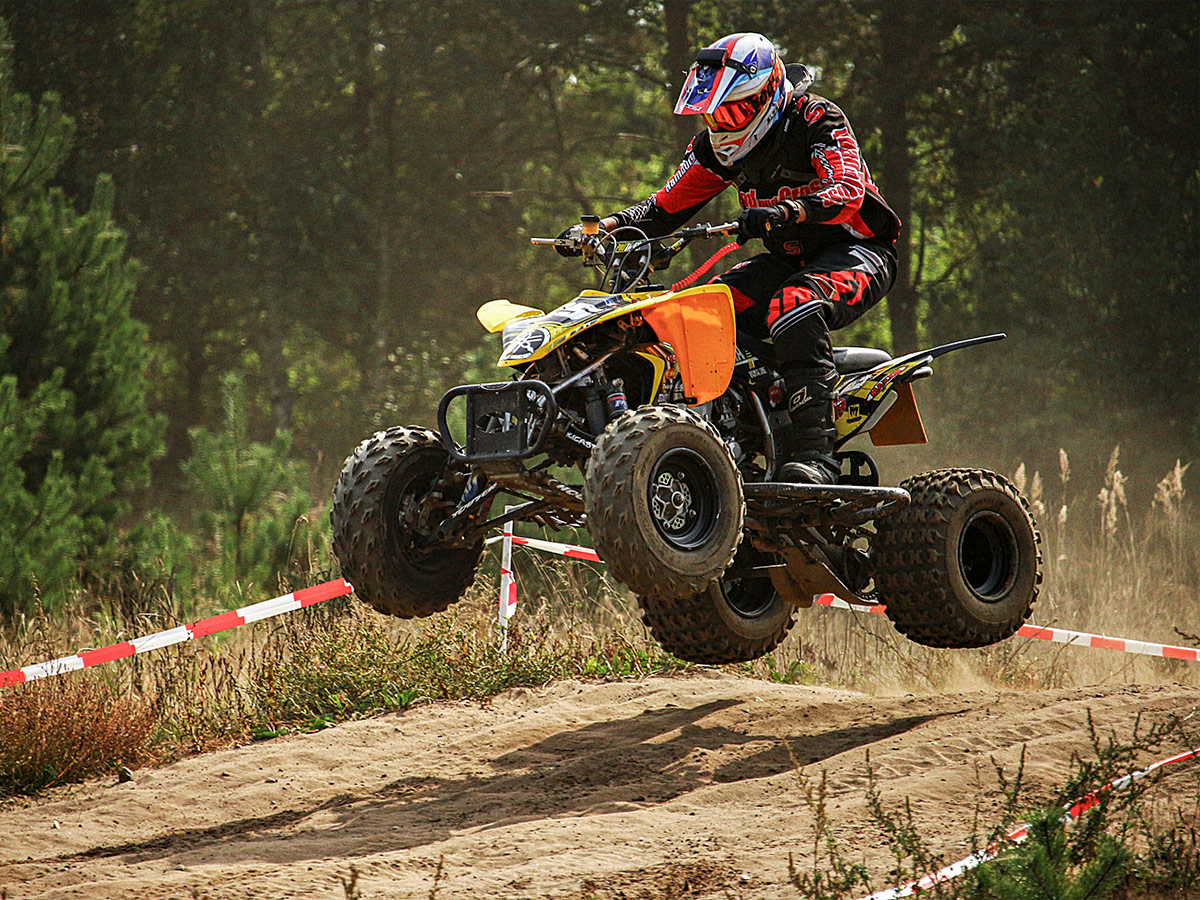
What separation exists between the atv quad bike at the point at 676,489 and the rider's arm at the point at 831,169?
0.60 meters

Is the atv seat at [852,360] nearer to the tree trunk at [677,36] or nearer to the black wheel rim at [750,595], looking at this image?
the black wheel rim at [750,595]

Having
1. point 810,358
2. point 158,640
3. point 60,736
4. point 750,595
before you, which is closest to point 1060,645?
point 750,595

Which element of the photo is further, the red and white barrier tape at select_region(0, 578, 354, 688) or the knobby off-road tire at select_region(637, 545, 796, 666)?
the red and white barrier tape at select_region(0, 578, 354, 688)

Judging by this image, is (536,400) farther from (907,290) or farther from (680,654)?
(907,290)

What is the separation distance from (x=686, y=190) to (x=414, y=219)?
16219mm

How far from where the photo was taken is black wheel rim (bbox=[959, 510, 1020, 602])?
5961mm

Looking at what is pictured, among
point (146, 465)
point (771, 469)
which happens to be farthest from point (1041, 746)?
point (146, 465)

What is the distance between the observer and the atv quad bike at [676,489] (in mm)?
4676

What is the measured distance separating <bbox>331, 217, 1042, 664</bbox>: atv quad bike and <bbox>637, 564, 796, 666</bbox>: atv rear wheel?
0.01 m

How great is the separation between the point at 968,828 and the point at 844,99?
14.1 meters

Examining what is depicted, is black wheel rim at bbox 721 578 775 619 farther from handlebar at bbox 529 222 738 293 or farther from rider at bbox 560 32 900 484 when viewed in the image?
handlebar at bbox 529 222 738 293

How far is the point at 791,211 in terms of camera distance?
5289 mm

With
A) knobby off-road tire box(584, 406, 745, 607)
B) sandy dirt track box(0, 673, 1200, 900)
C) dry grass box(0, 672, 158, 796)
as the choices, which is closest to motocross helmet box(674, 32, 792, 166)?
knobby off-road tire box(584, 406, 745, 607)

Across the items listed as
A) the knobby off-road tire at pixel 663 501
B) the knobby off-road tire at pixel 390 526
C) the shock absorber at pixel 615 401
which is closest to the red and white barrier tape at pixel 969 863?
the knobby off-road tire at pixel 663 501
